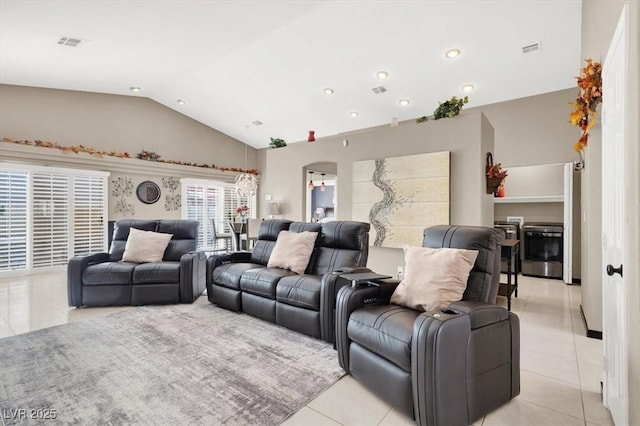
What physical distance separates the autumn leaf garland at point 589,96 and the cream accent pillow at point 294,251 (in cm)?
265

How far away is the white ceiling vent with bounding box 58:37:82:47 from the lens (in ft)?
14.1

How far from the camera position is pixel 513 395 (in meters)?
1.93

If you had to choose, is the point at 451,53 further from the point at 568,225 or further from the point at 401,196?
the point at 568,225

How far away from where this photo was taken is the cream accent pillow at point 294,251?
3412 millimetres

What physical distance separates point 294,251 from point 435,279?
1.73 metres

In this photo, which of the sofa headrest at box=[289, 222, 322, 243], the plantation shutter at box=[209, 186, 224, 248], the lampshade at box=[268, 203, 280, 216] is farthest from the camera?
the plantation shutter at box=[209, 186, 224, 248]

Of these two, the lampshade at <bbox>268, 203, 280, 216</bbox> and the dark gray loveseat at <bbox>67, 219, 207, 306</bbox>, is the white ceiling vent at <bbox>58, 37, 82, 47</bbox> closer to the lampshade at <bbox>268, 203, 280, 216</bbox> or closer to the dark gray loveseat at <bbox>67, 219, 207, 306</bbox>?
the dark gray loveseat at <bbox>67, 219, 207, 306</bbox>

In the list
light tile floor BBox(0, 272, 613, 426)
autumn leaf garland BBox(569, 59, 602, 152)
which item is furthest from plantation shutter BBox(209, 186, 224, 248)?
autumn leaf garland BBox(569, 59, 602, 152)

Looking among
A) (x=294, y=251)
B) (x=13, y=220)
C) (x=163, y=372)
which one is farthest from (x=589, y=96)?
(x=13, y=220)

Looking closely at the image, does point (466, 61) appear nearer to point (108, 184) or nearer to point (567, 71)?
point (567, 71)

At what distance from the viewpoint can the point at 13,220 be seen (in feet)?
18.9

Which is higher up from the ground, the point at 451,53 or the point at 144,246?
the point at 451,53

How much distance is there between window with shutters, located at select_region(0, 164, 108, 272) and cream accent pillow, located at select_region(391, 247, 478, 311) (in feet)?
22.8

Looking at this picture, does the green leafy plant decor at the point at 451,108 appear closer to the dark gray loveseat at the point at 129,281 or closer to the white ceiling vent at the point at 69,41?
the dark gray loveseat at the point at 129,281
